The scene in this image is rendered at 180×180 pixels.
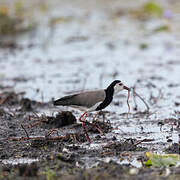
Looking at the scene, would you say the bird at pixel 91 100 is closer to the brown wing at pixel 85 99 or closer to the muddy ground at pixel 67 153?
the brown wing at pixel 85 99

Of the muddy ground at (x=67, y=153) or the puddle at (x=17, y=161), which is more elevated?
the muddy ground at (x=67, y=153)

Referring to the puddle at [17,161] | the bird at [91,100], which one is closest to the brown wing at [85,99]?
the bird at [91,100]

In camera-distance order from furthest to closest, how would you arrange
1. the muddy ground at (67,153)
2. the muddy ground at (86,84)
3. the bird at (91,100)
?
the bird at (91,100), the muddy ground at (86,84), the muddy ground at (67,153)

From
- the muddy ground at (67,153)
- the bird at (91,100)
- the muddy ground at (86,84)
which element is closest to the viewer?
the muddy ground at (67,153)

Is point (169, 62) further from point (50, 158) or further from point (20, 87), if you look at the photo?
point (50, 158)

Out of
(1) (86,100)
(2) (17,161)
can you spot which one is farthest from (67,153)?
(1) (86,100)

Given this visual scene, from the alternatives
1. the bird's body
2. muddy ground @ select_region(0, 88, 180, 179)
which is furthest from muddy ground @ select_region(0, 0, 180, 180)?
the bird's body

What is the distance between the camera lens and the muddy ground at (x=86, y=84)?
15.2 ft

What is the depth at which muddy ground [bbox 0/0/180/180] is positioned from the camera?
4.62 meters

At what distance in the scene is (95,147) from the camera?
516 cm

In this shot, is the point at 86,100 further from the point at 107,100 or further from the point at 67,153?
the point at 67,153

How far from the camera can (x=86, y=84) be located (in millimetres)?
9461

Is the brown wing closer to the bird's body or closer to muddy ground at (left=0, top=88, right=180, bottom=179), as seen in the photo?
the bird's body

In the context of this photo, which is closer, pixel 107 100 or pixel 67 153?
pixel 67 153
